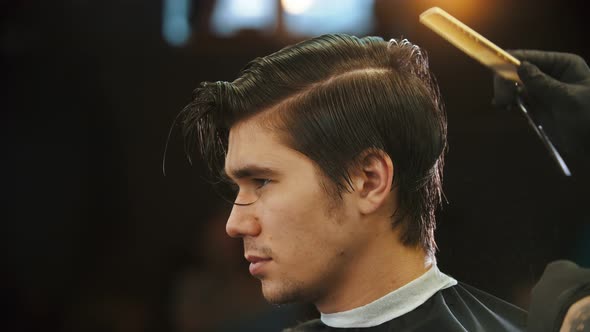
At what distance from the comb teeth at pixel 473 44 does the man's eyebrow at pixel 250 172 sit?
14.7 inches

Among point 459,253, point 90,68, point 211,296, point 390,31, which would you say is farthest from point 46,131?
point 459,253

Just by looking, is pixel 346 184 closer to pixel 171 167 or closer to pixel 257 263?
pixel 257 263

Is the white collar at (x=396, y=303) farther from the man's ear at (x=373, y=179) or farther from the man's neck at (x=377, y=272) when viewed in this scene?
the man's ear at (x=373, y=179)

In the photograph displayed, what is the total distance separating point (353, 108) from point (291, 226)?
201mm

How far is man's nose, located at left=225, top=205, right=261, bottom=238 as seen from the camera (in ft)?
3.83

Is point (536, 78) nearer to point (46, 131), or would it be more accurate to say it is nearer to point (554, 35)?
point (554, 35)

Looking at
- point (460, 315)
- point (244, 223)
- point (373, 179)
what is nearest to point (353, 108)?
point (373, 179)

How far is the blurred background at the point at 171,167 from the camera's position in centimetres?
126

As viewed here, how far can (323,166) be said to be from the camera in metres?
1.14

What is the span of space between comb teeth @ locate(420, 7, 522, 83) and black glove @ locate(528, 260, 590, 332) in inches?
12.1

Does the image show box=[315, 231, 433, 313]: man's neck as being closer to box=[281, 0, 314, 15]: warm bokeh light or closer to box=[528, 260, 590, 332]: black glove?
box=[528, 260, 590, 332]: black glove

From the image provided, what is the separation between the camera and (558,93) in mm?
1159

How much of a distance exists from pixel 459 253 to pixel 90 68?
1.13m

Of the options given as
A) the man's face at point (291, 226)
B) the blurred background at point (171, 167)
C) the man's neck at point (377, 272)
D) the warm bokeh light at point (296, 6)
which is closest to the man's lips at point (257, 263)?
the man's face at point (291, 226)
